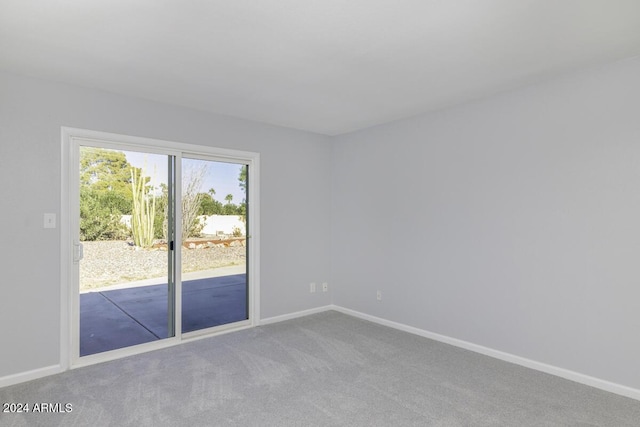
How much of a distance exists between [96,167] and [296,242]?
8.01 feet

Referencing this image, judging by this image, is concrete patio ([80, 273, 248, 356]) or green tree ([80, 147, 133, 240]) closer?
green tree ([80, 147, 133, 240])

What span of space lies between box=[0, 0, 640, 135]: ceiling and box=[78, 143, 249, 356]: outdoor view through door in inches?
31.8

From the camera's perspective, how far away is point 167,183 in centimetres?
375

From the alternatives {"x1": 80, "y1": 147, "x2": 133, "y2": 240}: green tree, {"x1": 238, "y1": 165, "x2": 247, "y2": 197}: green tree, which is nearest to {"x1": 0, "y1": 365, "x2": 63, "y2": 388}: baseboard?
{"x1": 80, "y1": 147, "x2": 133, "y2": 240}: green tree

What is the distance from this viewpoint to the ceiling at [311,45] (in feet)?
6.64

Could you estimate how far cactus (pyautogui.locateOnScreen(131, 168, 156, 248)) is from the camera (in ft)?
11.6

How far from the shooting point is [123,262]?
11.4 ft

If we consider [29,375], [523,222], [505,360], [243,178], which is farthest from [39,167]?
[505,360]

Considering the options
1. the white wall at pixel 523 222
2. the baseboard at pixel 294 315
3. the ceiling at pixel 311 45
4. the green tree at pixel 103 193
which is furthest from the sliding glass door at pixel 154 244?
the white wall at pixel 523 222

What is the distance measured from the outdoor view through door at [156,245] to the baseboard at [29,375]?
244 mm

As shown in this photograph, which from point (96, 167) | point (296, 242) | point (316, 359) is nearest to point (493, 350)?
point (316, 359)

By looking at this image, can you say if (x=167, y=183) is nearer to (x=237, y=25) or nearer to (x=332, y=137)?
(x=237, y=25)

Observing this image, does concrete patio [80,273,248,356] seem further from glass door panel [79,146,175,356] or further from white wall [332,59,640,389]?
white wall [332,59,640,389]

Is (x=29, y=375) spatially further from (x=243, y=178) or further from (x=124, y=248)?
(x=243, y=178)
